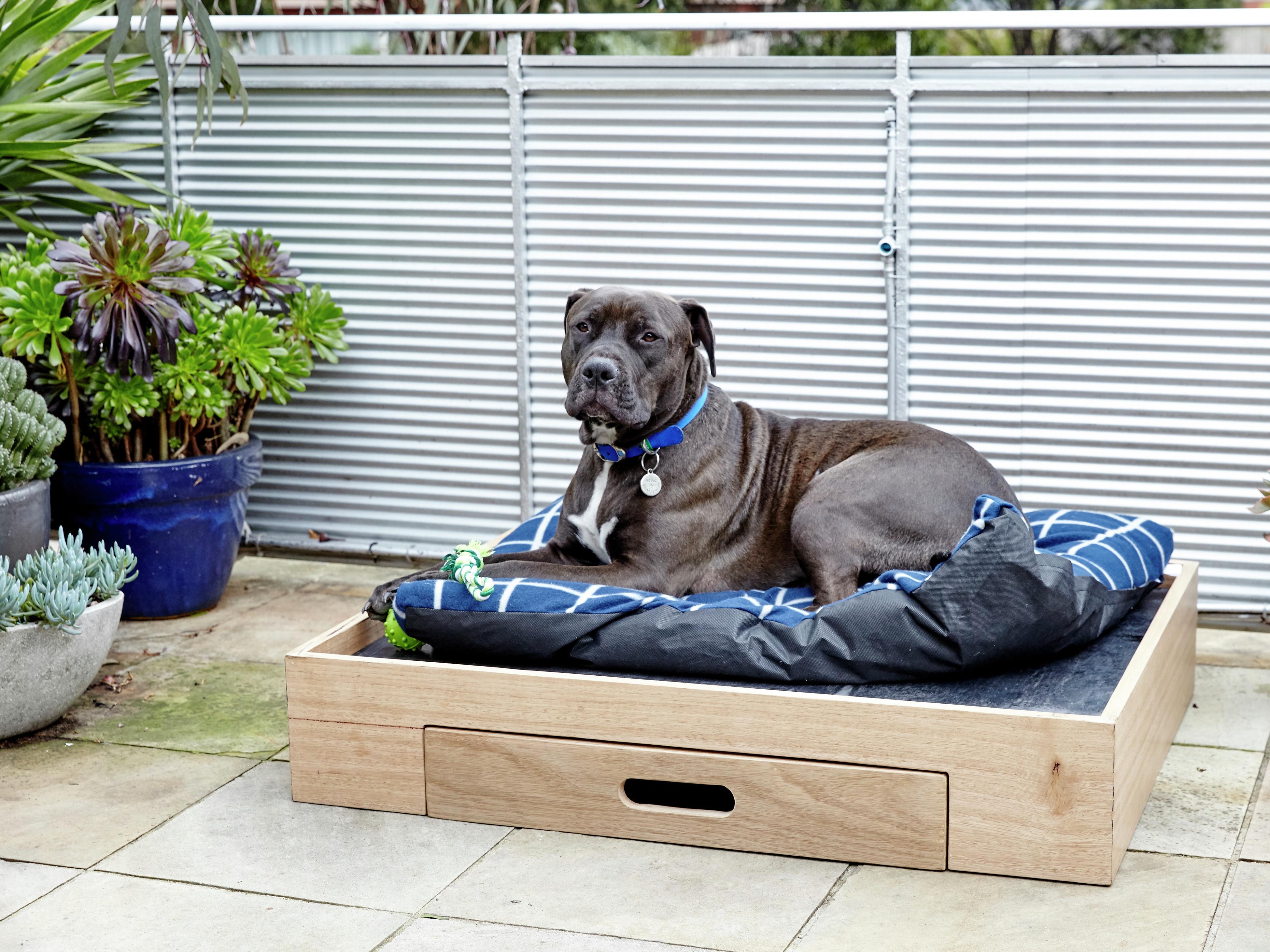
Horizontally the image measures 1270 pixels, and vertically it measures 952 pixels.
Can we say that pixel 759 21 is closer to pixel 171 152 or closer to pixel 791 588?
pixel 791 588

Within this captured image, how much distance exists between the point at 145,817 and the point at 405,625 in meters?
0.77

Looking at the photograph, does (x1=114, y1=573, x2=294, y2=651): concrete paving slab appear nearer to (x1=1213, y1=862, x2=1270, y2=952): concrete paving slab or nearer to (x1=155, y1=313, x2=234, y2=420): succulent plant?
(x1=155, y1=313, x2=234, y2=420): succulent plant

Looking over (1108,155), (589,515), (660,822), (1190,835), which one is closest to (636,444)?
(589,515)

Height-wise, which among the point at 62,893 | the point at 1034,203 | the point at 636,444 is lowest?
the point at 62,893

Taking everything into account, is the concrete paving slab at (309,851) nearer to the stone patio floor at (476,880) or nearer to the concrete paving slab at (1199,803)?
the stone patio floor at (476,880)

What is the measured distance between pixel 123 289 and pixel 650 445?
74.4 inches

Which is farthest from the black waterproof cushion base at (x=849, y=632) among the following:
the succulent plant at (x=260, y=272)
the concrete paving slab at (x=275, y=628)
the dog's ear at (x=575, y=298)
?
the succulent plant at (x=260, y=272)

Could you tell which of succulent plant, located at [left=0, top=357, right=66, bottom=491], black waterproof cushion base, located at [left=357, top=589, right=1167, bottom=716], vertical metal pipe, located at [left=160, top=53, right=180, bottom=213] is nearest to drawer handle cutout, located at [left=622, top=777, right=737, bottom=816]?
black waterproof cushion base, located at [left=357, top=589, right=1167, bottom=716]

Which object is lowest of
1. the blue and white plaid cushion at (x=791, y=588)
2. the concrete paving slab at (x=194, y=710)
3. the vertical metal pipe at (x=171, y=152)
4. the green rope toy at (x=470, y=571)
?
the concrete paving slab at (x=194, y=710)

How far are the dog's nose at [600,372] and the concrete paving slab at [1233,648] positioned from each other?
210 cm

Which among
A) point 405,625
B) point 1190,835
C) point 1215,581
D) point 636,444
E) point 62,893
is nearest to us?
point 62,893

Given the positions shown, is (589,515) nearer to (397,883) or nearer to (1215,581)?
(397,883)

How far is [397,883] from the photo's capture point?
307 centimetres

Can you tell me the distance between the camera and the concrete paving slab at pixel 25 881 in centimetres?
300
